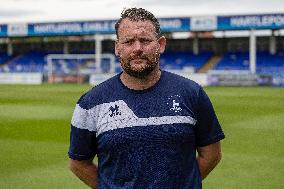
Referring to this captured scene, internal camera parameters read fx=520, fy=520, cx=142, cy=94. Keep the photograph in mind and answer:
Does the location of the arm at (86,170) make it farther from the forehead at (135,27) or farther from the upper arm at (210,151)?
the forehead at (135,27)

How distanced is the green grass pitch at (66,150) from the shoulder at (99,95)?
16.5 feet

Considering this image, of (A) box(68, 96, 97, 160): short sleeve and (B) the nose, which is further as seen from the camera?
(A) box(68, 96, 97, 160): short sleeve

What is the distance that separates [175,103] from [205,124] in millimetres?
318

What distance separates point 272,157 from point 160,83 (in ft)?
25.2

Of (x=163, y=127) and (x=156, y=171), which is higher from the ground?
(x=163, y=127)

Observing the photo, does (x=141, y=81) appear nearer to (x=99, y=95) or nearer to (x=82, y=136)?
(x=99, y=95)

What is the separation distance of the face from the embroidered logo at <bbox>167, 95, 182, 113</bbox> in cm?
22

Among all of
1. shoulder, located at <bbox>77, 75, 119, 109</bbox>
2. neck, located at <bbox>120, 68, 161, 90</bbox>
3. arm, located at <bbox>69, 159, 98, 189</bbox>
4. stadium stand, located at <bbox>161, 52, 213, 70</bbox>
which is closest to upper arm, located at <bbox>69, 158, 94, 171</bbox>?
arm, located at <bbox>69, 159, 98, 189</bbox>

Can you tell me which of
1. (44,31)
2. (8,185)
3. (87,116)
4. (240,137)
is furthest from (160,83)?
(44,31)

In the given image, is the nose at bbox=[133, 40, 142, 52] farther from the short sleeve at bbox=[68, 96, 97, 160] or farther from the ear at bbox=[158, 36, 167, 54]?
the short sleeve at bbox=[68, 96, 97, 160]

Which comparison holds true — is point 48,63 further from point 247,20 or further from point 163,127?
point 163,127

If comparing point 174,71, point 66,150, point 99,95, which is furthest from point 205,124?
point 174,71

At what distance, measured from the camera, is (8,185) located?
8180 millimetres

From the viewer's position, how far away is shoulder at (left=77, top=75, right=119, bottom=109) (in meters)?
3.34
